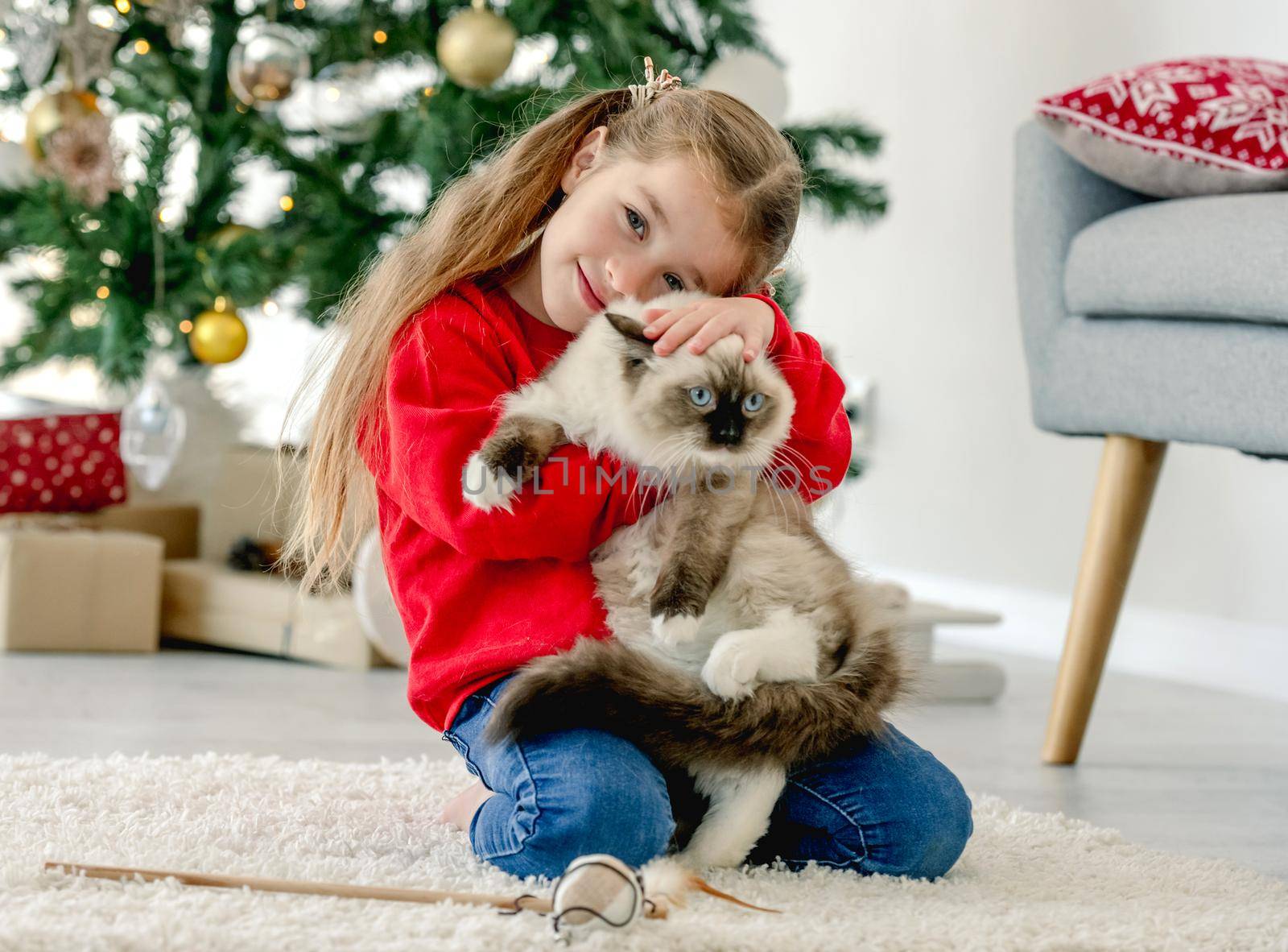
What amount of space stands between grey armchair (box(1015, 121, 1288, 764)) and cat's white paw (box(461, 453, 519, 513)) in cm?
93

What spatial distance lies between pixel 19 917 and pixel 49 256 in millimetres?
1975

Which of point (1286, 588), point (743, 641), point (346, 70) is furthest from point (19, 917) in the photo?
point (1286, 588)

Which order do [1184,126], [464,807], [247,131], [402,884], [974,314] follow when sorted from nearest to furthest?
1. [402,884]
2. [464,807]
3. [1184,126]
4. [247,131]
5. [974,314]

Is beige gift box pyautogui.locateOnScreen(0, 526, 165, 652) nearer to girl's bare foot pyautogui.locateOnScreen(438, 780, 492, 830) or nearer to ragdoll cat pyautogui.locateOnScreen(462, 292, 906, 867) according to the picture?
girl's bare foot pyautogui.locateOnScreen(438, 780, 492, 830)

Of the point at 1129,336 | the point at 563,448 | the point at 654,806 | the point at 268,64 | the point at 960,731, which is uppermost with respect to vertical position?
the point at 268,64

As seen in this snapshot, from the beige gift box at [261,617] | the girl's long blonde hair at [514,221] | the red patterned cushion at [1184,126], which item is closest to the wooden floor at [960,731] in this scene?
the beige gift box at [261,617]

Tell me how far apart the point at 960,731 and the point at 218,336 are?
1.50 meters

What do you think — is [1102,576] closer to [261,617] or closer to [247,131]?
[261,617]

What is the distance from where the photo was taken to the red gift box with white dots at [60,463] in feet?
8.50

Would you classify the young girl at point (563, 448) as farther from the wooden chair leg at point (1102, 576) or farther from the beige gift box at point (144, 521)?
the beige gift box at point (144, 521)

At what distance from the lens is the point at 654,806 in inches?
44.6

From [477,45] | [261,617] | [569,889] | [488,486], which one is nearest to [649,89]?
[488,486]

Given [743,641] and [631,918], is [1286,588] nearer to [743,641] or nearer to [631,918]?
[743,641]

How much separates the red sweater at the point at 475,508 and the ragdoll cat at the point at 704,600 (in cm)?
3
